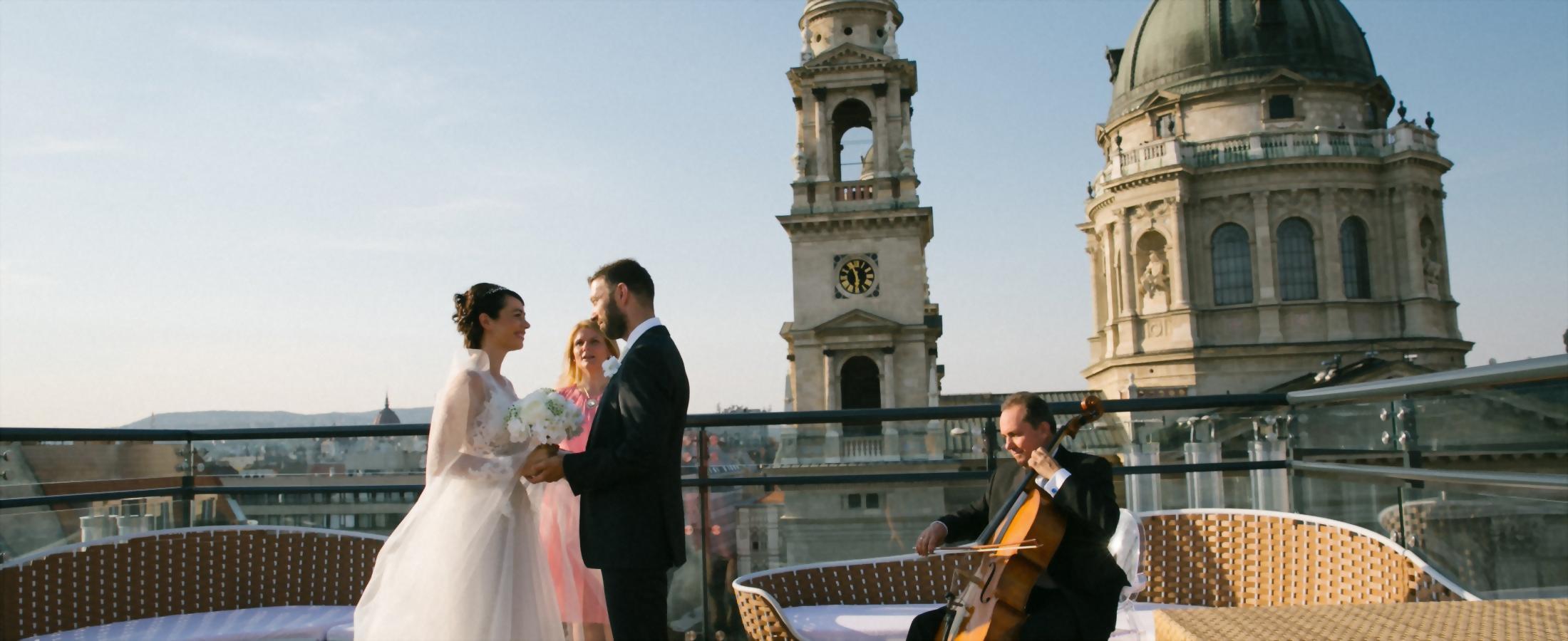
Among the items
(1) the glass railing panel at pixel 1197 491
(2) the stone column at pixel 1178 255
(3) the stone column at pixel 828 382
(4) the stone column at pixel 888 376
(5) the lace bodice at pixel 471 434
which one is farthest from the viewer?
(2) the stone column at pixel 1178 255

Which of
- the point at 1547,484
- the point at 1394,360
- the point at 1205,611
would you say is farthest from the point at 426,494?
the point at 1394,360

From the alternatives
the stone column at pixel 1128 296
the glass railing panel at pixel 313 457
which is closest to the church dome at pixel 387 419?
the glass railing panel at pixel 313 457

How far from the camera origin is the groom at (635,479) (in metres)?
4.57

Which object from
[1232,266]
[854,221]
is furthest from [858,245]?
[1232,266]

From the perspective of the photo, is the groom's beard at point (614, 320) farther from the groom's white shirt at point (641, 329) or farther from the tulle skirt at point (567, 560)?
the tulle skirt at point (567, 560)

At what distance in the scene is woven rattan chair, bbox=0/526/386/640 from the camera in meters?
5.54

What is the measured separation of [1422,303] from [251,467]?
58.2m

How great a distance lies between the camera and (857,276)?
42.0 m

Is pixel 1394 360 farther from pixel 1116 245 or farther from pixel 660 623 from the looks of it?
pixel 660 623

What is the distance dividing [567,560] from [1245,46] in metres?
60.2

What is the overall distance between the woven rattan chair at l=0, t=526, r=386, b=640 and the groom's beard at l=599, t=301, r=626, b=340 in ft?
8.70

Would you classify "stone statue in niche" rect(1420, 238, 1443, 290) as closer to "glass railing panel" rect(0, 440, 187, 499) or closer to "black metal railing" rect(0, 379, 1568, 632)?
"black metal railing" rect(0, 379, 1568, 632)

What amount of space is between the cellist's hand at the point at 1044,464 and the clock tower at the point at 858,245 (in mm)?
36279

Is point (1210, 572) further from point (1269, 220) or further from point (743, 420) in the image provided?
point (1269, 220)
